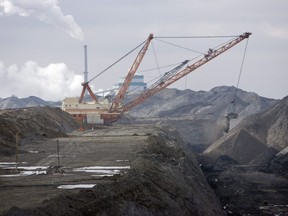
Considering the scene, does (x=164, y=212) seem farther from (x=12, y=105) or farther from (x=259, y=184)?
(x=12, y=105)

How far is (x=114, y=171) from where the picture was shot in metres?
22.1

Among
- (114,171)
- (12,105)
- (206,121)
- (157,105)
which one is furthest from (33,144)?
(12,105)

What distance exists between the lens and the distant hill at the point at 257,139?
202ft

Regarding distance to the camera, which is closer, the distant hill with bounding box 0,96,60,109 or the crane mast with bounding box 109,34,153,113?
the crane mast with bounding box 109,34,153,113

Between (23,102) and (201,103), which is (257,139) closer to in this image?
(201,103)

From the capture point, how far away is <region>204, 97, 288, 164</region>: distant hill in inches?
2424

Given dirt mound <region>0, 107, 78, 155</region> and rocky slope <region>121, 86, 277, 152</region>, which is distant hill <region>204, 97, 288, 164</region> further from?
dirt mound <region>0, 107, 78, 155</region>

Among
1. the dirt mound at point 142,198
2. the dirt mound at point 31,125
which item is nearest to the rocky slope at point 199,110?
the dirt mound at point 31,125

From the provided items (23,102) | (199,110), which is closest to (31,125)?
(199,110)

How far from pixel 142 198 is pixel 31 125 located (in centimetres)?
3244

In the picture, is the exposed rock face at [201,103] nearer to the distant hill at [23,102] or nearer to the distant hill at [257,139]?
the distant hill at [257,139]

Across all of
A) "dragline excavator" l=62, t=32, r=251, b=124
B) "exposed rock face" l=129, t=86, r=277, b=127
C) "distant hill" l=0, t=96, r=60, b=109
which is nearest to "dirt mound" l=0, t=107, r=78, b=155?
"dragline excavator" l=62, t=32, r=251, b=124

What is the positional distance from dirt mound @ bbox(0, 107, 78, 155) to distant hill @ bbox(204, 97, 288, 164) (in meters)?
18.8

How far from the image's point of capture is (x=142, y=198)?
16438 mm
